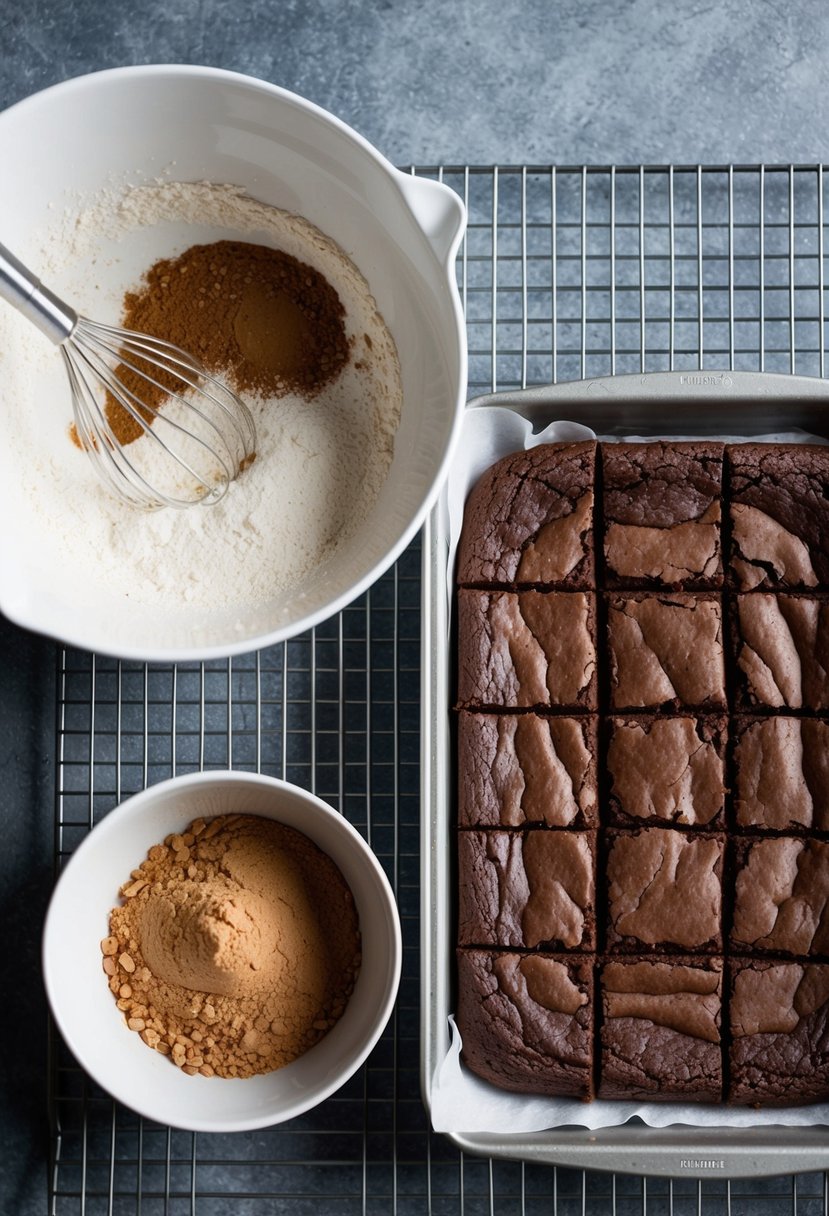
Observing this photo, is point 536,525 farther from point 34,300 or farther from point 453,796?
point 34,300

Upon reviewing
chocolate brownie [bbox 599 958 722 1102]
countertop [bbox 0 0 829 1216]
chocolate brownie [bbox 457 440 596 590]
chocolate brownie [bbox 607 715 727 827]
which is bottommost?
chocolate brownie [bbox 599 958 722 1102]

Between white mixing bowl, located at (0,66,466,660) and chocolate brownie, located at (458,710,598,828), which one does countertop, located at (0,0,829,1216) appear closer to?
white mixing bowl, located at (0,66,466,660)

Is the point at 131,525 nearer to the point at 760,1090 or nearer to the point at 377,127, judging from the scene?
the point at 377,127

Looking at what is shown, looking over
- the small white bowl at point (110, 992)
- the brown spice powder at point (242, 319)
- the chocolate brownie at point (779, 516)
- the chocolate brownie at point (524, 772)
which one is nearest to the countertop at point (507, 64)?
the brown spice powder at point (242, 319)

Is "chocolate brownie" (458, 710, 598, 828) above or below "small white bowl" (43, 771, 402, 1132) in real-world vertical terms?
above

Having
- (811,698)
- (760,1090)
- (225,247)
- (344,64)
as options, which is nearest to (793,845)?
(811,698)

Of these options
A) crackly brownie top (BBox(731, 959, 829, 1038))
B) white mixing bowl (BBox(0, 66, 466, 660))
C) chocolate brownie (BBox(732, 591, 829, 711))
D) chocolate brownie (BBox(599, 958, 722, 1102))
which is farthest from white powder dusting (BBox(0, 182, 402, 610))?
crackly brownie top (BBox(731, 959, 829, 1038))

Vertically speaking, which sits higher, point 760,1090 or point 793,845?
point 793,845
